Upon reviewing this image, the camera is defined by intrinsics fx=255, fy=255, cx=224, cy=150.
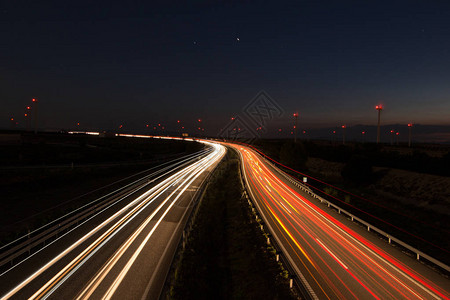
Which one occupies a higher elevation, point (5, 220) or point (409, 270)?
point (409, 270)

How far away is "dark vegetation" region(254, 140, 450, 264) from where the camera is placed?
818 inches

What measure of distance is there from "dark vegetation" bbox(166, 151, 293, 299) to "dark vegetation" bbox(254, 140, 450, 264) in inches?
444

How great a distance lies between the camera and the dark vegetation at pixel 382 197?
20766 mm

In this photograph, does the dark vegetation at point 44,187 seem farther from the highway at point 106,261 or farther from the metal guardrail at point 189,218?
the metal guardrail at point 189,218

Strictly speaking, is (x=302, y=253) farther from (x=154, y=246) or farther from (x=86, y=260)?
(x=86, y=260)

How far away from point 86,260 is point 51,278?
1777mm

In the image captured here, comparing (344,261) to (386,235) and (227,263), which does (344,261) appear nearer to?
(386,235)

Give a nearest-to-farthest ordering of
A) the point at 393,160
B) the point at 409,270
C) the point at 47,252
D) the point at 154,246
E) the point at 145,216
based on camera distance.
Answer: the point at 409,270, the point at 47,252, the point at 154,246, the point at 145,216, the point at 393,160

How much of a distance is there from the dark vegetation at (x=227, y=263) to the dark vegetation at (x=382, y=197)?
11.3m

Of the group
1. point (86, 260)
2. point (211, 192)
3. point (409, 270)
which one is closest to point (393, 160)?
point (211, 192)

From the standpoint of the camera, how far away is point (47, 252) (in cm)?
1420

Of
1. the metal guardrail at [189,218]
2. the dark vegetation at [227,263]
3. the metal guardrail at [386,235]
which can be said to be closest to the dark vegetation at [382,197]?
the metal guardrail at [386,235]

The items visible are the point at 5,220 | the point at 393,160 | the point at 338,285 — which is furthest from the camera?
the point at 393,160

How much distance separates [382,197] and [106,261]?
129 feet
